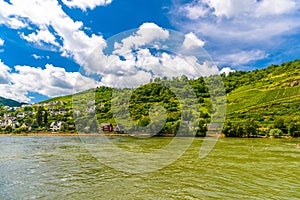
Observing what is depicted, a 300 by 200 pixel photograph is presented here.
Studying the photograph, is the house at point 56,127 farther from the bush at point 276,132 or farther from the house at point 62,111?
the bush at point 276,132

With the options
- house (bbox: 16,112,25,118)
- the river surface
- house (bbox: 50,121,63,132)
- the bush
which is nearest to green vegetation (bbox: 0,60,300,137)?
the bush

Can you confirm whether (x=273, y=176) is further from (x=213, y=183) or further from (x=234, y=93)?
(x=234, y=93)

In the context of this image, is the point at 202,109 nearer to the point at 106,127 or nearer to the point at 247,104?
the point at 247,104

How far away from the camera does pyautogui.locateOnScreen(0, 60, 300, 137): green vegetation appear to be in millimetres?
56219

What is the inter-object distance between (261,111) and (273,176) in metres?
70.8

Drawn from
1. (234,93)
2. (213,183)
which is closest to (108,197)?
(213,183)

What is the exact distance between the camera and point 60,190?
35.3 ft

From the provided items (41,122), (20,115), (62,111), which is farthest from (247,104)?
(20,115)

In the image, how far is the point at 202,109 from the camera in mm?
84188

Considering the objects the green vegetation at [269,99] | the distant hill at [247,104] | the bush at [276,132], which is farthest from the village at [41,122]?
the bush at [276,132]

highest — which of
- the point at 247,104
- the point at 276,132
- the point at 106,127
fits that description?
the point at 247,104

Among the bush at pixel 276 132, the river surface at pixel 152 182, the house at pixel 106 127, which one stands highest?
the house at pixel 106 127

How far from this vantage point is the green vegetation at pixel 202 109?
56219 mm

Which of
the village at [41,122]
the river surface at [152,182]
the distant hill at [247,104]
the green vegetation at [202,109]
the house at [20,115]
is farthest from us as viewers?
the house at [20,115]
